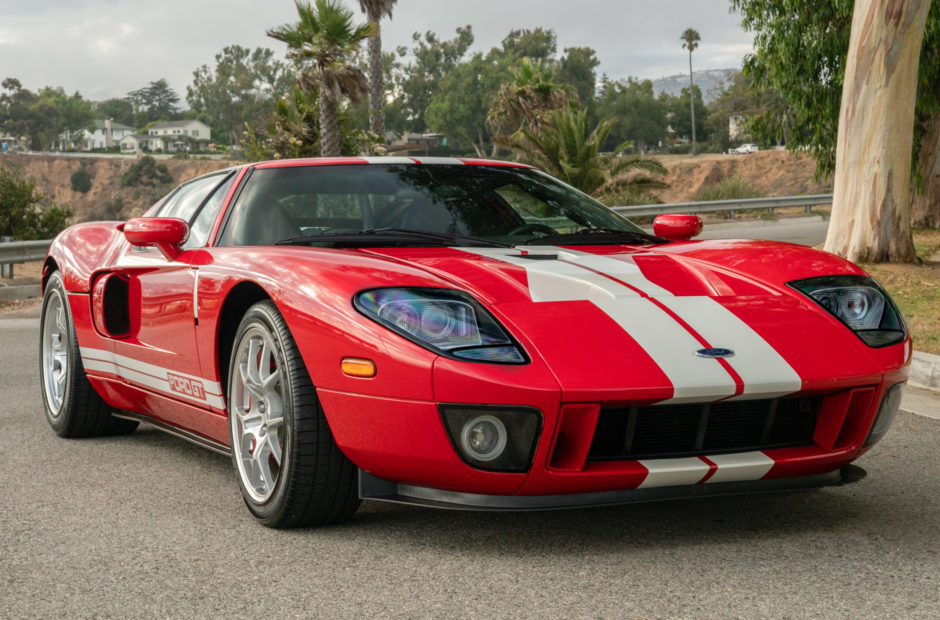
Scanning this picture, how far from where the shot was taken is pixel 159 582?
3037mm

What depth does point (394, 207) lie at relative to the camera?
4.24 m

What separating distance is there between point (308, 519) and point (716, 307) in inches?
56.2

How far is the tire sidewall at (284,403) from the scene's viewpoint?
11.1ft

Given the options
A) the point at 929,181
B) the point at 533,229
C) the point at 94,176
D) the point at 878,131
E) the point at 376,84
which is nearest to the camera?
the point at 533,229

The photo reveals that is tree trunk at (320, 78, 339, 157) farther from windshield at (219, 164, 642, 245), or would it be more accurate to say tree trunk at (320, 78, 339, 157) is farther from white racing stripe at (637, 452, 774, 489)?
white racing stripe at (637, 452, 774, 489)

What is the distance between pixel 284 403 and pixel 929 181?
18.6 meters

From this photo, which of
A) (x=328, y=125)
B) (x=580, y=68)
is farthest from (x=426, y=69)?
(x=328, y=125)

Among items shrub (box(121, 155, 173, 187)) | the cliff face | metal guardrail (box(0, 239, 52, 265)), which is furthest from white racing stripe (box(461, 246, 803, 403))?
shrub (box(121, 155, 173, 187))

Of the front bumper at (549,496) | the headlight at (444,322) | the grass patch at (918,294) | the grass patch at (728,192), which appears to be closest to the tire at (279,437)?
the front bumper at (549,496)

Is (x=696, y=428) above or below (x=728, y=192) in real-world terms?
above

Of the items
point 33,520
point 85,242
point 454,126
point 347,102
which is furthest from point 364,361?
point 454,126

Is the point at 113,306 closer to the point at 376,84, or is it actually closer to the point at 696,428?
the point at 696,428

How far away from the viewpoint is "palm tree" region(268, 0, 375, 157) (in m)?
28.6

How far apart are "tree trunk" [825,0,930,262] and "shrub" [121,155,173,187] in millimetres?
117235
